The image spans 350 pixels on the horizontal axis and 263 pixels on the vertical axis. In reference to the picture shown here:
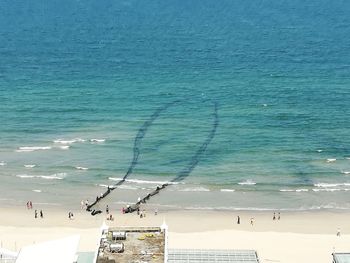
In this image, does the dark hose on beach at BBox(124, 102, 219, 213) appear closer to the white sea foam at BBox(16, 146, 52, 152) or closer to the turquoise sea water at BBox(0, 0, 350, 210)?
the turquoise sea water at BBox(0, 0, 350, 210)

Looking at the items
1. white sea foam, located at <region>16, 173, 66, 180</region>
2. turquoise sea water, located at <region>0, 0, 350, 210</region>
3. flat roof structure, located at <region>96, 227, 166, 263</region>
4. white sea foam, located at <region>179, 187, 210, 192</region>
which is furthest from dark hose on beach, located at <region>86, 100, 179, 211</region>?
flat roof structure, located at <region>96, 227, 166, 263</region>

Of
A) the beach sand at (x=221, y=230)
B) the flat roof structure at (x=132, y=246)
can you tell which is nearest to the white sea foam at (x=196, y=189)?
the beach sand at (x=221, y=230)

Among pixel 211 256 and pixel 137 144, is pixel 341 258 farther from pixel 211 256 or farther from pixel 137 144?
pixel 137 144

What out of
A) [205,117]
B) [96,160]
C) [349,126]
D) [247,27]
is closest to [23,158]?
[96,160]

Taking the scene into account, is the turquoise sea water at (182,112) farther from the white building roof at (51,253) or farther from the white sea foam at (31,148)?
the white building roof at (51,253)

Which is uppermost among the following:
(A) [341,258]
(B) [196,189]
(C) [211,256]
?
(B) [196,189]

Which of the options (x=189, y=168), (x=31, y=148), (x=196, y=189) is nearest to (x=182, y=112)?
(x=189, y=168)
